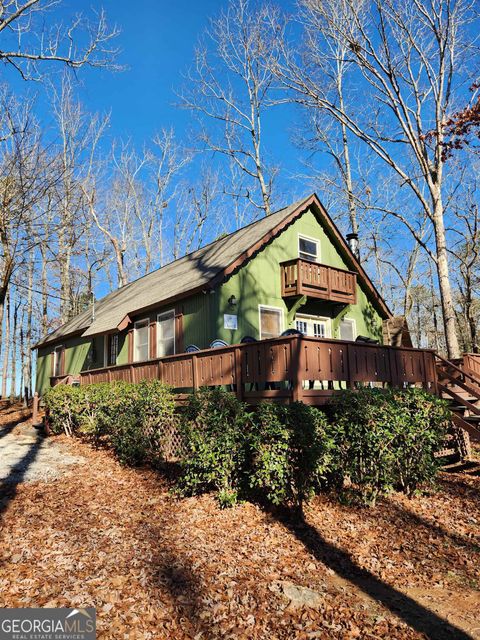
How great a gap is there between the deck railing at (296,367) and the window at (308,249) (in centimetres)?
697

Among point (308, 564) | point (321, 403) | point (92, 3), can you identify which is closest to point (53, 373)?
point (92, 3)

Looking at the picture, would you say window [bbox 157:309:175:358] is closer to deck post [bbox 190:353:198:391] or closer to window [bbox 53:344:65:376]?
deck post [bbox 190:353:198:391]

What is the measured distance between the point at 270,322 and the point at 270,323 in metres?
0.03

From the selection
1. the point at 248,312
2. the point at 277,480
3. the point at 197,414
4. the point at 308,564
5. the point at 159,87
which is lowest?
the point at 308,564

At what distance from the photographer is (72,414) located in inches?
480

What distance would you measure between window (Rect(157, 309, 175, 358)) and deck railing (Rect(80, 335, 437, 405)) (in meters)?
3.39

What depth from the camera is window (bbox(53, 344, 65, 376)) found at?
22.3 metres

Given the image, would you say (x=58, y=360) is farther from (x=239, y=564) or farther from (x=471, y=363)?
(x=239, y=564)

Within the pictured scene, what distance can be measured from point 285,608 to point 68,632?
1917mm

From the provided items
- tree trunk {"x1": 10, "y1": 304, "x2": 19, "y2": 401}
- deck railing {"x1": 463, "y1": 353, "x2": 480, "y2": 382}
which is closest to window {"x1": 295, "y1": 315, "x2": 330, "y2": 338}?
deck railing {"x1": 463, "y1": 353, "x2": 480, "y2": 382}

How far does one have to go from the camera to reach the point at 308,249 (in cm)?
1623

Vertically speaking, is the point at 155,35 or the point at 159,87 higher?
the point at 159,87

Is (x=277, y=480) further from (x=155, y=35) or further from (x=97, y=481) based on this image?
(x=155, y=35)

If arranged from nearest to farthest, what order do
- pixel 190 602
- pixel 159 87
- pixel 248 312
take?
pixel 190 602, pixel 248 312, pixel 159 87
